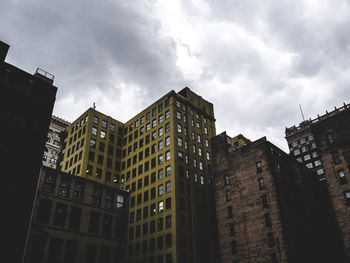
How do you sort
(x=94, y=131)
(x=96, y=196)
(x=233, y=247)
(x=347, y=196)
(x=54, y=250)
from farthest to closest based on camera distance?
(x=94, y=131), (x=233, y=247), (x=347, y=196), (x=96, y=196), (x=54, y=250)

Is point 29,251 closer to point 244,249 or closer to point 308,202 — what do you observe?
point 244,249

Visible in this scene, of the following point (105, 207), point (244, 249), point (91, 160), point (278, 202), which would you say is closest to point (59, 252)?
point (105, 207)

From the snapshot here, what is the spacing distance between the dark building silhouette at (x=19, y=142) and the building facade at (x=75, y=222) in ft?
24.6

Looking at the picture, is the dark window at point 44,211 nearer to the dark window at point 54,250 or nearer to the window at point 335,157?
the dark window at point 54,250

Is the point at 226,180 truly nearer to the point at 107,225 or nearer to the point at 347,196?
the point at 347,196

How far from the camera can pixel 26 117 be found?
128 ft

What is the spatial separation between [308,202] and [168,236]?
29.6m

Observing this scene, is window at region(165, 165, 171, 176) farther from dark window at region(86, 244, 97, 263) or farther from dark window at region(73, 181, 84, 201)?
dark window at region(86, 244, 97, 263)

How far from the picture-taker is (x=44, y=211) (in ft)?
143

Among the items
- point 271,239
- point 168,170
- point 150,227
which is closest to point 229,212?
point 271,239

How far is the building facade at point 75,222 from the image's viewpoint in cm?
4159

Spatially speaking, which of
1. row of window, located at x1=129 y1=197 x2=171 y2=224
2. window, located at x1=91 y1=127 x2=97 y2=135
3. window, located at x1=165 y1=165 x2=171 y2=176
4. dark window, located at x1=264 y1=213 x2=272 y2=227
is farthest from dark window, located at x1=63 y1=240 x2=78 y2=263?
window, located at x1=91 y1=127 x2=97 y2=135

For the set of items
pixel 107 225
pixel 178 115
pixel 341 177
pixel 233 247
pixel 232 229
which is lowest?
pixel 233 247

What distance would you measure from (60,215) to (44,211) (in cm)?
219
